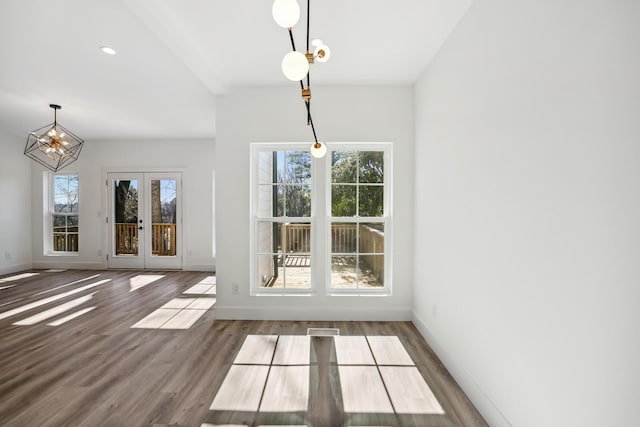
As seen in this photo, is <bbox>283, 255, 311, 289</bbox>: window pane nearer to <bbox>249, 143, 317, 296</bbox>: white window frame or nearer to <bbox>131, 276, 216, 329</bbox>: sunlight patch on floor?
<bbox>249, 143, 317, 296</bbox>: white window frame

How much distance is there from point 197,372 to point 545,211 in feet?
8.40

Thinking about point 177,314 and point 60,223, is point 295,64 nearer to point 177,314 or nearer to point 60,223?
point 177,314

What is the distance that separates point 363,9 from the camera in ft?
6.67

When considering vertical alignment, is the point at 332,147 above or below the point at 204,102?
below

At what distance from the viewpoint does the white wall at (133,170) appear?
5848mm

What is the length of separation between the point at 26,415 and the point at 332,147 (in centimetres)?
325

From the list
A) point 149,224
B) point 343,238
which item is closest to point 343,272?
point 343,238

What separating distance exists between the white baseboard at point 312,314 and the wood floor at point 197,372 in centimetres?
9

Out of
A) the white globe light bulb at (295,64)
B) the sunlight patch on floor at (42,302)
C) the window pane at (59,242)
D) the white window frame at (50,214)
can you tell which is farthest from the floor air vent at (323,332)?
the window pane at (59,242)

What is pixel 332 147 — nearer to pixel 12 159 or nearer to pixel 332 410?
pixel 332 410

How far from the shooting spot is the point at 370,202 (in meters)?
3.42

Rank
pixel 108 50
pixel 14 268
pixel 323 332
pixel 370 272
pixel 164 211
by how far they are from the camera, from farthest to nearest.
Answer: pixel 164 211 → pixel 14 268 → pixel 370 272 → pixel 323 332 → pixel 108 50

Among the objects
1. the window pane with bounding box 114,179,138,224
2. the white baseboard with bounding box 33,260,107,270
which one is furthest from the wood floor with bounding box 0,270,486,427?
the window pane with bounding box 114,179,138,224

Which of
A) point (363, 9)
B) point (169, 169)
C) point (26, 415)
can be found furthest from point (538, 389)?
point (169, 169)
